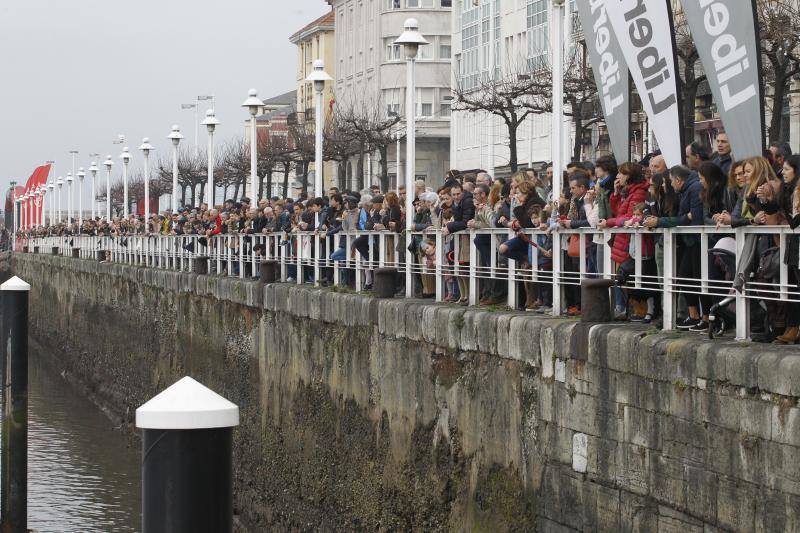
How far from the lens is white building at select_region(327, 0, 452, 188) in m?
77.4

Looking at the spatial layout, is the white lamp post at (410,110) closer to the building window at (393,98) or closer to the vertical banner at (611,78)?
the vertical banner at (611,78)

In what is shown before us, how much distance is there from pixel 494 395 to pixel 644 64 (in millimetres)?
3156

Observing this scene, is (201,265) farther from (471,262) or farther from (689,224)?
(689,224)

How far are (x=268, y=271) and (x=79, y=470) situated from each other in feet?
24.8

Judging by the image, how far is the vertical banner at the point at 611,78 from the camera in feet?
51.1

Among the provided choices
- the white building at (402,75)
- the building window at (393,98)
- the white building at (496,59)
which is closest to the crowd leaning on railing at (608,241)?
the white building at (496,59)

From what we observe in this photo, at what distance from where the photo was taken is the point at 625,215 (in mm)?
13898

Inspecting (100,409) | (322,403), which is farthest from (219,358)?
(100,409)

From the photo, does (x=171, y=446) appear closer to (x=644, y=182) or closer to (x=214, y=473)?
(x=214, y=473)

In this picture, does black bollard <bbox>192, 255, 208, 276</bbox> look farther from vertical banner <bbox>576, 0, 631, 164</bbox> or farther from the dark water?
vertical banner <bbox>576, 0, 631, 164</bbox>

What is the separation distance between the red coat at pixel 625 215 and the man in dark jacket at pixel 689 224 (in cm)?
41

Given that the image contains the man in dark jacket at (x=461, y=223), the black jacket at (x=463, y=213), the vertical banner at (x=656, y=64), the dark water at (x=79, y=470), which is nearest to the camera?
the vertical banner at (x=656, y=64)

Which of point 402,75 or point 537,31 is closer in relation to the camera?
point 537,31

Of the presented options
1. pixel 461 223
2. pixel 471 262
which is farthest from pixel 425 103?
pixel 471 262
